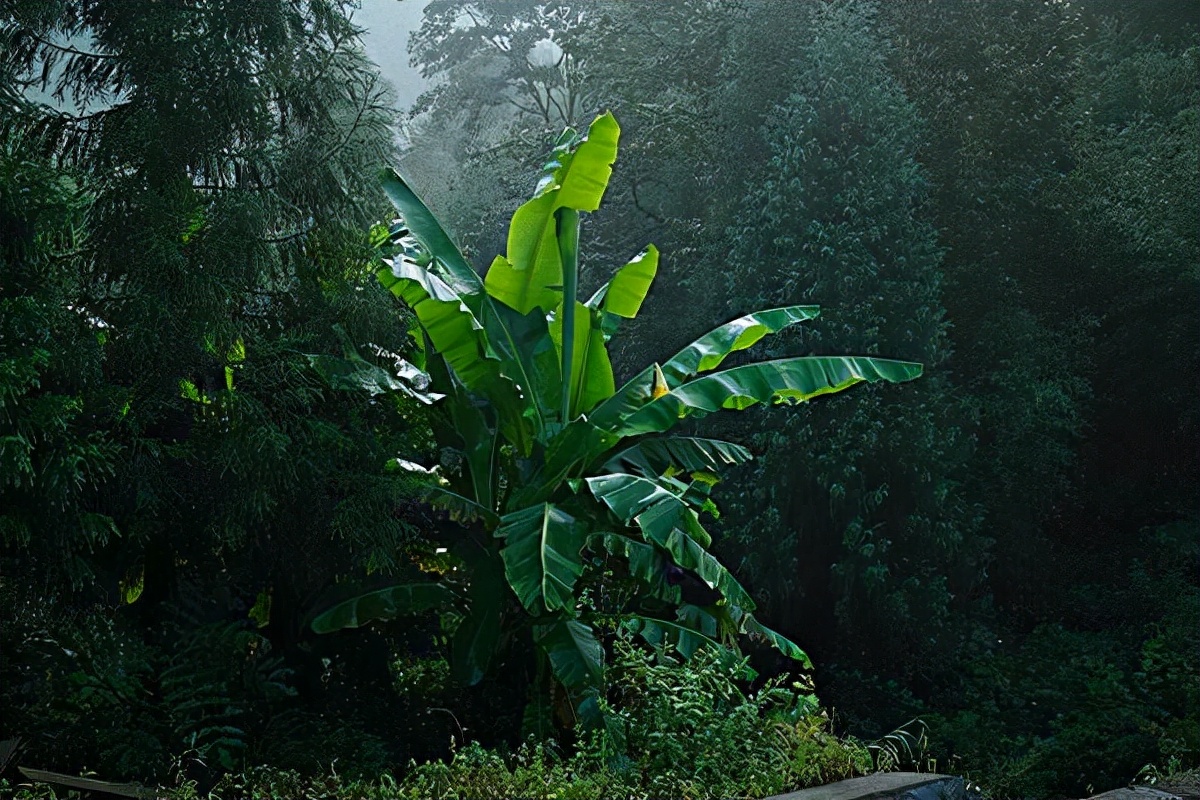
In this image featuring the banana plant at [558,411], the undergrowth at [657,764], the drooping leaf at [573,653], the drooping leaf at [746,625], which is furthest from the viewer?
the drooping leaf at [746,625]

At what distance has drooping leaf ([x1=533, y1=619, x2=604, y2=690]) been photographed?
482 centimetres

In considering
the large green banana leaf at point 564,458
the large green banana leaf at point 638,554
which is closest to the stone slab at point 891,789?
the large green banana leaf at point 638,554

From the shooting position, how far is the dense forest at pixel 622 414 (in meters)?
4.68

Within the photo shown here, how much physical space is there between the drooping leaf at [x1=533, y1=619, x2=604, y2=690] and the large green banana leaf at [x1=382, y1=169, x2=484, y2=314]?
1.47 metres

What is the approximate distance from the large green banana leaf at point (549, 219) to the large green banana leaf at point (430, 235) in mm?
114

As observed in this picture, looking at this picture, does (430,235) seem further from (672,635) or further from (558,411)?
(672,635)

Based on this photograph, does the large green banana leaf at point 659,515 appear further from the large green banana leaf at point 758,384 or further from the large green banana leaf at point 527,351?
the large green banana leaf at point 527,351

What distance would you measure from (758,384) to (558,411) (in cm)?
95

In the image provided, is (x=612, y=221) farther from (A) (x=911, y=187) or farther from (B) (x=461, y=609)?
(B) (x=461, y=609)

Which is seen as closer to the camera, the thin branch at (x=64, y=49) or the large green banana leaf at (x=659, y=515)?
the large green banana leaf at (x=659, y=515)

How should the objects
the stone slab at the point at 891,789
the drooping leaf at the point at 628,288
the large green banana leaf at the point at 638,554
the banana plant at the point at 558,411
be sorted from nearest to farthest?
1. the stone slab at the point at 891,789
2. the banana plant at the point at 558,411
3. the large green banana leaf at the point at 638,554
4. the drooping leaf at the point at 628,288

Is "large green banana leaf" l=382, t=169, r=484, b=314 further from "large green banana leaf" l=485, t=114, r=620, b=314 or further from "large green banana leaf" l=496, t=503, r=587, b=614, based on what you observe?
"large green banana leaf" l=496, t=503, r=587, b=614

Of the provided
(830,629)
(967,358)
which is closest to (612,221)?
(967,358)

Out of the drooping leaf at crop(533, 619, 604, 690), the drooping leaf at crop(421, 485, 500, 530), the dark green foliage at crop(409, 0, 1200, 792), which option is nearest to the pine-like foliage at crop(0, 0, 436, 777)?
the drooping leaf at crop(421, 485, 500, 530)
